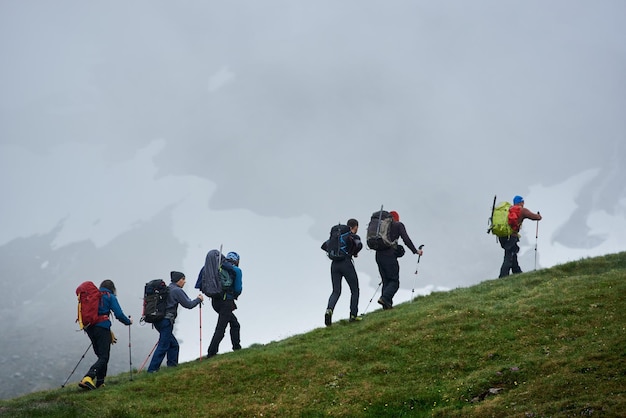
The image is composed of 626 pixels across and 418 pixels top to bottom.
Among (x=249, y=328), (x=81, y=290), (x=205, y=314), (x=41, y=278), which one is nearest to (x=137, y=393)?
(x=81, y=290)

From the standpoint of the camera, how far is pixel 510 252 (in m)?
27.8

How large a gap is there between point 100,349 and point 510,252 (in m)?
17.2

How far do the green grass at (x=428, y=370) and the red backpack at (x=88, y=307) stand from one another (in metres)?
2.09

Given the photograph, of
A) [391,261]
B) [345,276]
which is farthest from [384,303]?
[345,276]

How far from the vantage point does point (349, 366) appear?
734 inches

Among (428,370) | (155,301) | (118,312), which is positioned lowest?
(428,370)

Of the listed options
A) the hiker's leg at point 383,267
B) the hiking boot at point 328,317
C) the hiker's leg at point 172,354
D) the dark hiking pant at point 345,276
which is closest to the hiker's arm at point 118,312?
the hiker's leg at point 172,354

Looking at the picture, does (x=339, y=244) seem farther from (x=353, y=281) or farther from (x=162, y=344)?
(x=162, y=344)

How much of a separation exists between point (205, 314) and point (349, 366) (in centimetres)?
7521

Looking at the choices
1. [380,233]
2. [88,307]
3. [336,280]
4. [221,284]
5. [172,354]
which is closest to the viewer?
[88,307]

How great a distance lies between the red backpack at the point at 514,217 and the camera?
26.8 metres

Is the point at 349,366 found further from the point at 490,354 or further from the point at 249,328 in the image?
the point at 249,328

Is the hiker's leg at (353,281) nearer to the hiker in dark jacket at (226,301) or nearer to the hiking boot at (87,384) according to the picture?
the hiker in dark jacket at (226,301)

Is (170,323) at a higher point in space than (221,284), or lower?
lower
